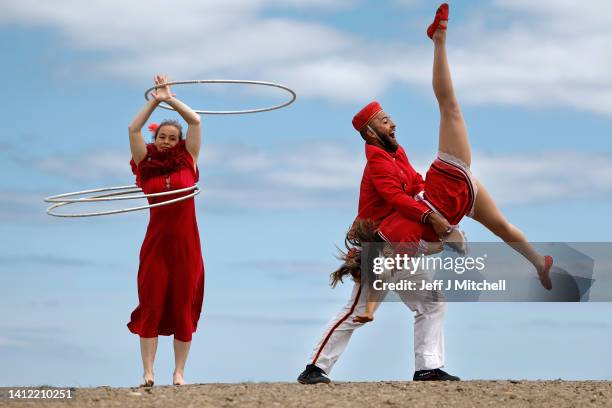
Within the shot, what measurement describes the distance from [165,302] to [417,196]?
9.51ft

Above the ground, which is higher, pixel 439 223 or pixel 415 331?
pixel 439 223

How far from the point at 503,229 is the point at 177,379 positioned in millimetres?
3861

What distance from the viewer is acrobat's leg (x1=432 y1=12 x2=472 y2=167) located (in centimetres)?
1043

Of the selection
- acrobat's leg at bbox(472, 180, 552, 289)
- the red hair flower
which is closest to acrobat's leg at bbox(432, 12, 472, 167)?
acrobat's leg at bbox(472, 180, 552, 289)

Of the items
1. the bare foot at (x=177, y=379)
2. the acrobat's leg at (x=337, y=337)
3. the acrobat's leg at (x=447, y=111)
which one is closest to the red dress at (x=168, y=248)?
the bare foot at (x=177, y=379)

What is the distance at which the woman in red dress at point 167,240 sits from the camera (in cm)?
1080

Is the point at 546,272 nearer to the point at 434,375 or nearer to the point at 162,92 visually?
the point at 434,375

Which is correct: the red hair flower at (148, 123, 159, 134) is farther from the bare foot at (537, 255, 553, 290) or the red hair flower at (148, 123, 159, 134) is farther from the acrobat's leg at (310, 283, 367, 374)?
the bare foot at (537, 255, 553, 290)

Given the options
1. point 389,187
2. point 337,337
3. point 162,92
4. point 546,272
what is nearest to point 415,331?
point 337,337

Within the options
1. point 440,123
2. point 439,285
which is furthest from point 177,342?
point 440,123

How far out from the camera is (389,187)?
419 inches

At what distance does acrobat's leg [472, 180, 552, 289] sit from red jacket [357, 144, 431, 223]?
653mm

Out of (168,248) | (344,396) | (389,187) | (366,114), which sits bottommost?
(344,396)

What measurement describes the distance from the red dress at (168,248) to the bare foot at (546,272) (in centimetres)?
379
